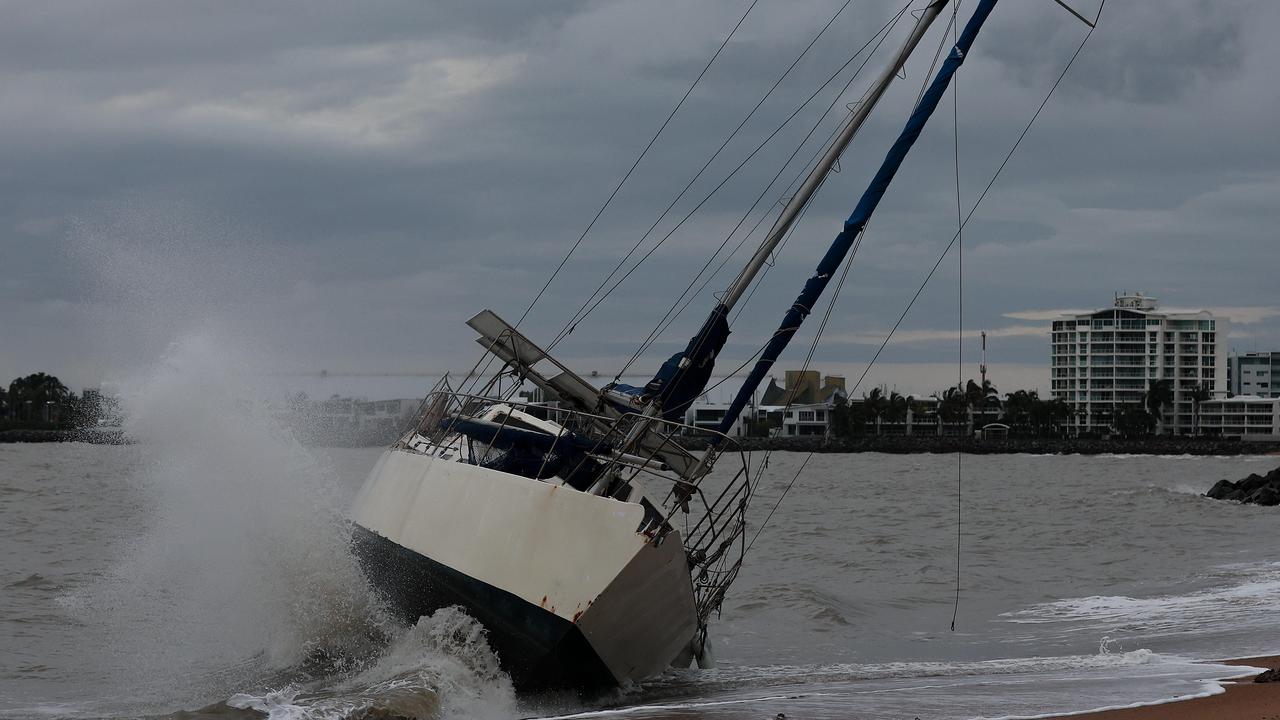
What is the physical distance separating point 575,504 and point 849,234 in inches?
201

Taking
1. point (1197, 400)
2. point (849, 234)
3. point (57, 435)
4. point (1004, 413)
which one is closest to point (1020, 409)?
point (1004, 413)

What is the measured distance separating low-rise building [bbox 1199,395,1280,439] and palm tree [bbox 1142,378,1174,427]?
4796 millimetres

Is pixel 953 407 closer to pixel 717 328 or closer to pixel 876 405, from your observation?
pixel 876 405

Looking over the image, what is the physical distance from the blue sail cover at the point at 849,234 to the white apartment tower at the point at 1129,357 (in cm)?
17469

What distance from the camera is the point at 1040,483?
6391 centimetres

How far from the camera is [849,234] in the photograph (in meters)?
14.2

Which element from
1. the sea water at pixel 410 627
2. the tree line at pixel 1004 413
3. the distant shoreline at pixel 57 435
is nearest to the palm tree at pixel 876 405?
the tree line at pixel 1004 413

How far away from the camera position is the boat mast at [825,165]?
13641 millimetres

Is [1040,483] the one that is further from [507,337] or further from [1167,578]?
[507,337]

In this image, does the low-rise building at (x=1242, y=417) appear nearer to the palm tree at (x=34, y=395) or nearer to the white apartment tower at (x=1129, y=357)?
the white apartment tower at (x=1129, y=357)

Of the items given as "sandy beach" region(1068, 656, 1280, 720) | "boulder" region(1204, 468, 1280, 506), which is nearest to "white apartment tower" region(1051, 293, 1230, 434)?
"boulder" region(1204, 468, 1280, 506)

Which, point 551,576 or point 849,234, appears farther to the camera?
point 849,234

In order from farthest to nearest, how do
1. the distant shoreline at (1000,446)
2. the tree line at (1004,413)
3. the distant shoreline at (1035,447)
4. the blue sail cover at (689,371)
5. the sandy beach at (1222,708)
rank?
the tree line at (1004,413) → the distant shoreline at (1035,447) → the distant shoreline at (1000,446) → the blue sail cover at (689,371) → the sandy beach at (1222,708)

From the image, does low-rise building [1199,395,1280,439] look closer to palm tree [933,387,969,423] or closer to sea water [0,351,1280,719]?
palm tree [933,387,969,423]
